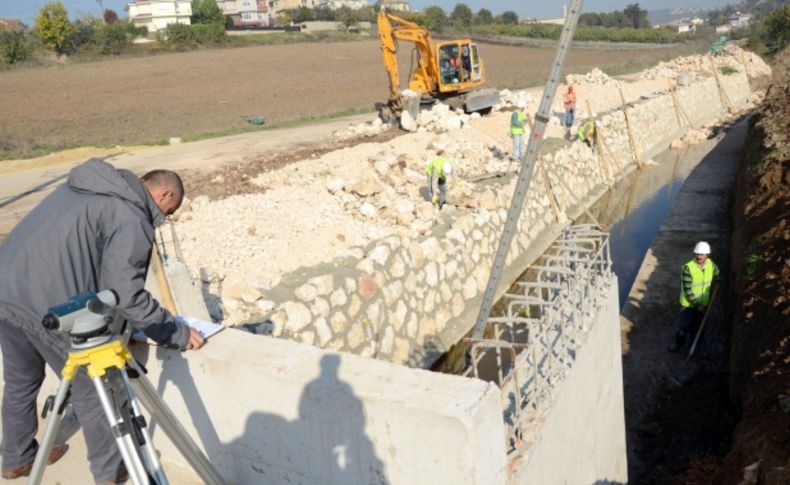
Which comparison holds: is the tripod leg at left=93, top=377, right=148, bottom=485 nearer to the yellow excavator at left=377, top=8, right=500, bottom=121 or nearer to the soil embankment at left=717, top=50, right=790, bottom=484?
the soil embankment at left=717, top=50, right=790, bottom=484

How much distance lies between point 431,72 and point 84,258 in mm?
17719

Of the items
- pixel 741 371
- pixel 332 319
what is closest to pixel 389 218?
pixel 332 319

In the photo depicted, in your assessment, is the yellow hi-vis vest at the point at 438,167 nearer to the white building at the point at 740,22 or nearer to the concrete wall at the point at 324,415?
the concrete wall at the point at 324,415

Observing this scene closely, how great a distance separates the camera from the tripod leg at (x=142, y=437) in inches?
100.0

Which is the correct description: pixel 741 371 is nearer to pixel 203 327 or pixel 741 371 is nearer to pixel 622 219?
pixel 203 327

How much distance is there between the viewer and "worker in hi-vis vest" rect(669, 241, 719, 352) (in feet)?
28.1

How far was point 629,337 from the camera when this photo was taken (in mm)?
9750

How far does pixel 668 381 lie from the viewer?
8.76m

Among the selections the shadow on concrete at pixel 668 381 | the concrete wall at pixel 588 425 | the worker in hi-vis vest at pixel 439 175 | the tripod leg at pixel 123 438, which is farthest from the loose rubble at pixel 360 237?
the tripod leg at pixel 123 438

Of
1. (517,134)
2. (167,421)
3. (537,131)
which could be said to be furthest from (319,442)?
(517,134)

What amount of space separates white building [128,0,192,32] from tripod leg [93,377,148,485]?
300 ft

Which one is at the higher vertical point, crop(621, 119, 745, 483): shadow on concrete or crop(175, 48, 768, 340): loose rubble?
crop(175, 48, 768, 340): loose rubble

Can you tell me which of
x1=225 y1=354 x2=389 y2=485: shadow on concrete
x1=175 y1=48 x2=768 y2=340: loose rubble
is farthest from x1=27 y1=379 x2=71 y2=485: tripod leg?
x1=175 y1=48 x2=768 y2=340: loose rubble

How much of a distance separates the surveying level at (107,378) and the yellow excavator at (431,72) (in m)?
17.0
